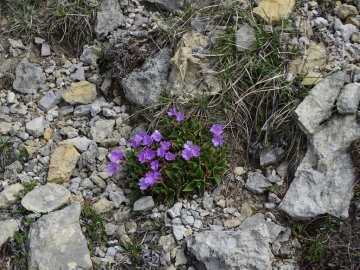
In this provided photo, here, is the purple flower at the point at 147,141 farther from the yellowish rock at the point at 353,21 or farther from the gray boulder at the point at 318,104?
the yellowish rock at the point at 353,21

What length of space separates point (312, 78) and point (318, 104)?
0.27 meters

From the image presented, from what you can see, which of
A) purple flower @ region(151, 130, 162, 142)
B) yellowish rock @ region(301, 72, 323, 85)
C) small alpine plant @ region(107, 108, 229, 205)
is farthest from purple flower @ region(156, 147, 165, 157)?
yellowish rock @ region(301, 72, 323, 85)

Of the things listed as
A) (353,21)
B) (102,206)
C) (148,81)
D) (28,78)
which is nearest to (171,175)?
(102,206)

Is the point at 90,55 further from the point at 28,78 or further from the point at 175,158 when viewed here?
the point at 175,158

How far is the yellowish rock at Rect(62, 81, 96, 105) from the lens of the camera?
16.0 feet

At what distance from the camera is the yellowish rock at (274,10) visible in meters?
4.57

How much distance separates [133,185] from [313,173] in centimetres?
140

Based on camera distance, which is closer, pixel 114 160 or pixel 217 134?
pixel 217 134

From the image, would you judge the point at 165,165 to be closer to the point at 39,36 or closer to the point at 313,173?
the point at 313,173

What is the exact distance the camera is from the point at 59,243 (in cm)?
384

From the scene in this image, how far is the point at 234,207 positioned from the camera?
13.4 ft

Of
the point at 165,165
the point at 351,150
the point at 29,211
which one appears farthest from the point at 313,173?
the point at 29,211

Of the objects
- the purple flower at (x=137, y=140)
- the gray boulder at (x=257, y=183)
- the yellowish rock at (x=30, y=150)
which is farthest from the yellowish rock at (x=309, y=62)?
the yellowish rock at (x=30, y=150)

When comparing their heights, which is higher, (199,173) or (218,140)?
(218,140)
